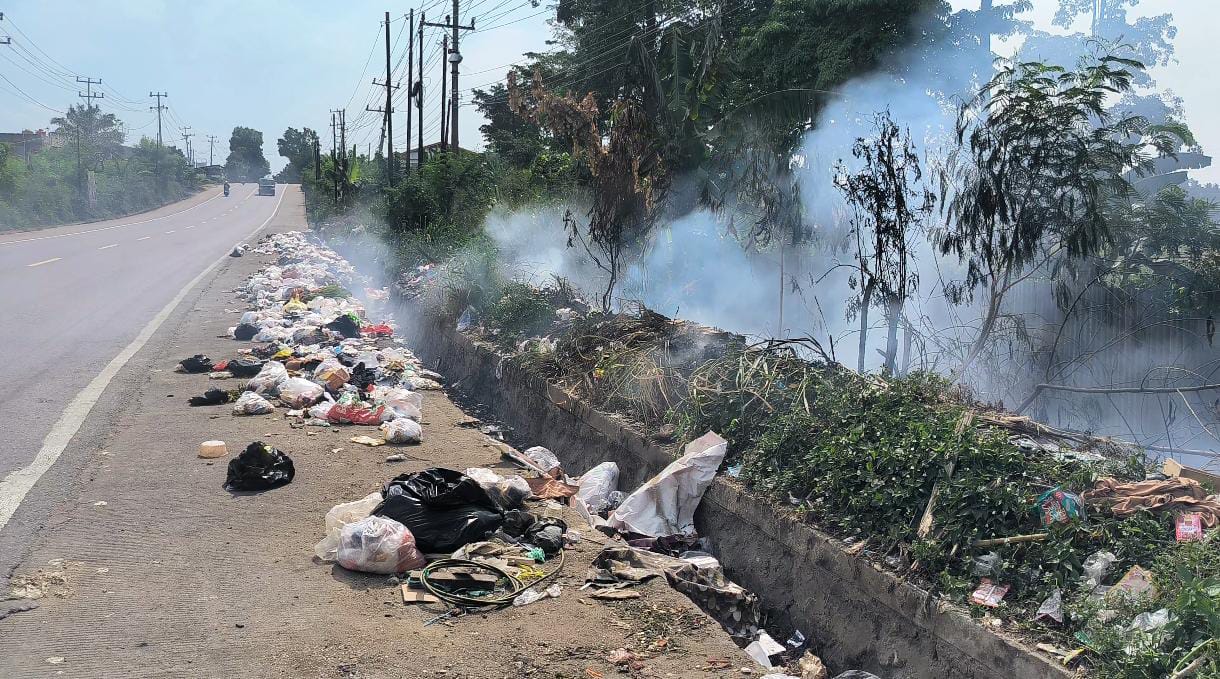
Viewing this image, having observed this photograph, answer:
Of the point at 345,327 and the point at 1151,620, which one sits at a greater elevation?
the point at 1151,620

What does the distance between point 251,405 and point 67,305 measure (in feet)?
24.1

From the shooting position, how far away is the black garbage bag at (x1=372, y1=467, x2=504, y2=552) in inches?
173

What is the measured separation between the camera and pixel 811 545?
4.07m

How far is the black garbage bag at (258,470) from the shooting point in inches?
206

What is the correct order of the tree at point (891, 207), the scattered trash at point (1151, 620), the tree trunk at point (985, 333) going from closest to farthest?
the scattered trash at point (1151, 620)
the tree trunk at point (985, 333)
the tree at point (891, 207)

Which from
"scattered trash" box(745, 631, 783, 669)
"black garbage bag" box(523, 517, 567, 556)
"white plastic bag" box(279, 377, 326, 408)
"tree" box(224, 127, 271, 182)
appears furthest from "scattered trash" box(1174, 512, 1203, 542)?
"tree" box(224, 127, 271, 182)

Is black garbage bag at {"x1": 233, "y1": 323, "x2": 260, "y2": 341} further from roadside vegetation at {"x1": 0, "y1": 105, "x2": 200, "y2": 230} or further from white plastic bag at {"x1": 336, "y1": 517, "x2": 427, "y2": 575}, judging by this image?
roadside vegetation at {"x1": 0, "y1": 105, "x2": 200, "y2": 230}

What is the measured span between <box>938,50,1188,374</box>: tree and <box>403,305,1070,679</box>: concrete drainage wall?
2673mm

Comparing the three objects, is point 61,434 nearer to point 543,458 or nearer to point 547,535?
point 543,458

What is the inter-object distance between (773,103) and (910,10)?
15.5ft

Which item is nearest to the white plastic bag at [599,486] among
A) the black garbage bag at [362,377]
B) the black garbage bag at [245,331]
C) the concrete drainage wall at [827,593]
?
the concrete drainage wall at [827,593]

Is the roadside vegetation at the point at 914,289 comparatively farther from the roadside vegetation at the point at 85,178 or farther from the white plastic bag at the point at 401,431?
the roadside vegetation at the point at 85,178

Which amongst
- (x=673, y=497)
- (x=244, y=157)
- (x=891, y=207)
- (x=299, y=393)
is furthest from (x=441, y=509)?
(x=244, y=157)

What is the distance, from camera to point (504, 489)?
5.16m
